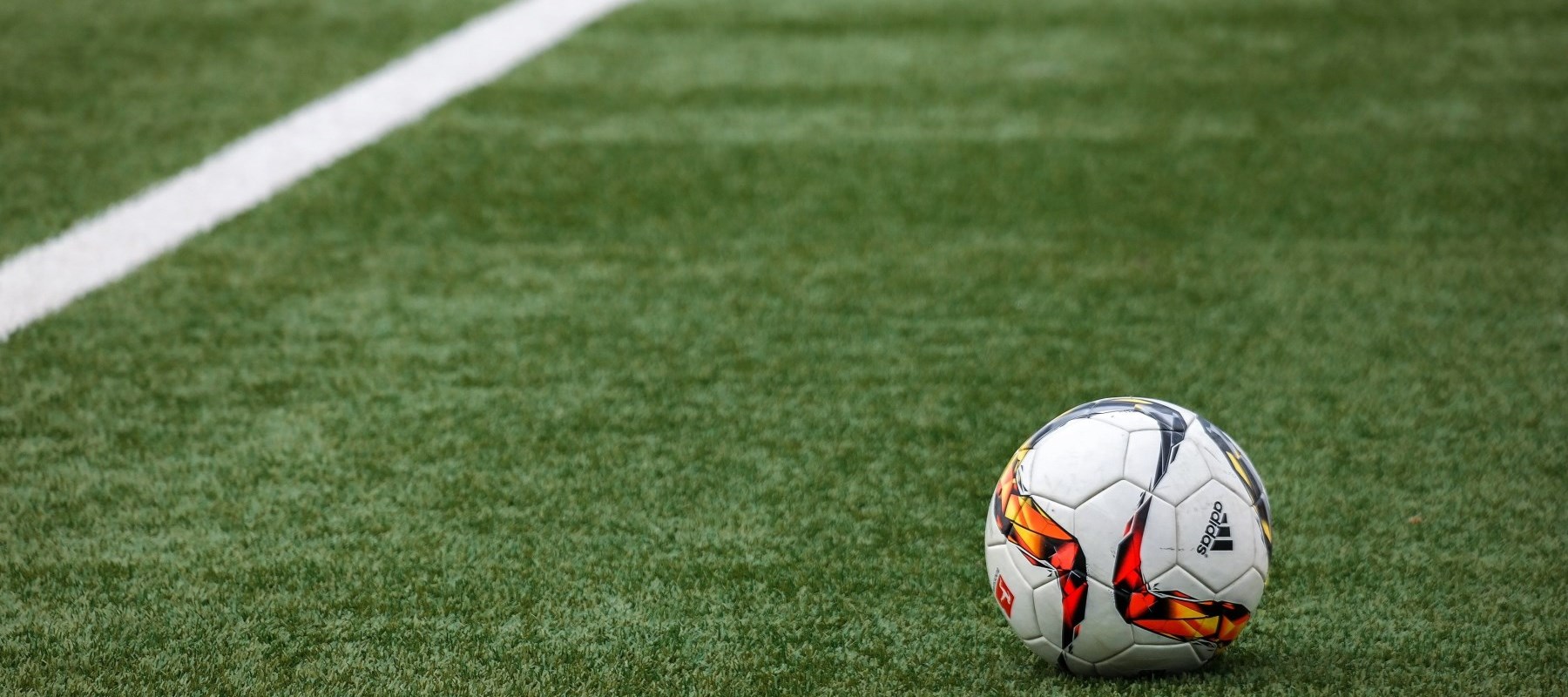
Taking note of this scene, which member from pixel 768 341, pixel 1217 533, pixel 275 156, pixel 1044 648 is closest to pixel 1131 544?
pixel 1217 533

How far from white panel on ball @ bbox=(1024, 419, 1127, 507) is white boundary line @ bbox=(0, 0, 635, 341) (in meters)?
3.31

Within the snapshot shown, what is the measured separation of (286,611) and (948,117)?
12.2 ft

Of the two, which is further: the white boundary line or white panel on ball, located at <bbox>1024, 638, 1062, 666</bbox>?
the white boundary line

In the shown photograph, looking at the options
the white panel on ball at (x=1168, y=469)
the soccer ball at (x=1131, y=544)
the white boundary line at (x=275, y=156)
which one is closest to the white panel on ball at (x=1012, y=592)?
the soccer ball at (x=1131, y=544)

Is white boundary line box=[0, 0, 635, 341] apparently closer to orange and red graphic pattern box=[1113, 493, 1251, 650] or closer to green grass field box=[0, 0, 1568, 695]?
green grass field box=[0, 0, 1568, 695]

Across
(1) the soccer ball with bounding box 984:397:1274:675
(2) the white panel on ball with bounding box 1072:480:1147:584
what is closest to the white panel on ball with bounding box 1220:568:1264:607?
(1) the soccer ball with bounding box 984:397:1274:675

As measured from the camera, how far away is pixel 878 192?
5.00m

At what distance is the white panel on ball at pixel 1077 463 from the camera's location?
224 cm

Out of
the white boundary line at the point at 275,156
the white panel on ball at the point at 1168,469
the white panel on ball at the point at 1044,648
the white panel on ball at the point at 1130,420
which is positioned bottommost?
the white panel on ball at the point at 1044,648

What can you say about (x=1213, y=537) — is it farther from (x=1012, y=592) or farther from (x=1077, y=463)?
(x=1012, y=592)

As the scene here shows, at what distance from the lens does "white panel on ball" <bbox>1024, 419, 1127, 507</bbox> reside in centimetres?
224

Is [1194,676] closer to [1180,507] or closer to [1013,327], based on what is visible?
[1180,507]

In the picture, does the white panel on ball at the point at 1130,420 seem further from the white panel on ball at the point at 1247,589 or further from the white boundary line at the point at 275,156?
the white boundary line at the point at 275,156

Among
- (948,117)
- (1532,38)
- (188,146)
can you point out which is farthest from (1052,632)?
(1532,38)
